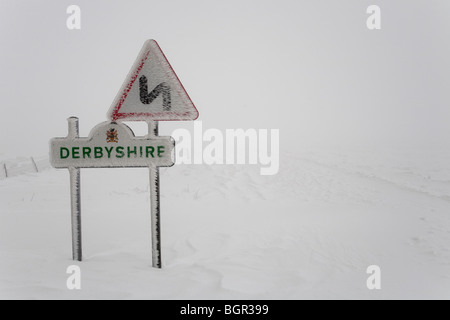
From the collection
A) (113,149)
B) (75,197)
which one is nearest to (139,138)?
(113,149)

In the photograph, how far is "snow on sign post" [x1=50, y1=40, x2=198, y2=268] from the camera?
7.65ft

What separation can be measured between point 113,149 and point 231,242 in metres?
1.76

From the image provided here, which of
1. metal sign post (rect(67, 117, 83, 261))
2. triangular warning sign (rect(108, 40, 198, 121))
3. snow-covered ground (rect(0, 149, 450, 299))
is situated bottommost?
snow-covered ground (rect(0, 149, 450, 299))

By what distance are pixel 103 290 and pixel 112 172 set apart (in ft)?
25.1

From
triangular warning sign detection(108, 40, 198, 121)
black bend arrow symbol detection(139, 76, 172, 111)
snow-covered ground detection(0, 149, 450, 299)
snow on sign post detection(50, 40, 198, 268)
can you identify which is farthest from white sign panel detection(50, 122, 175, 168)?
snow-covered ground detection(0, 149, 450, 299)

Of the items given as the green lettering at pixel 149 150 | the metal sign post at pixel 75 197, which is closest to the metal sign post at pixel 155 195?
the green lettering at pixel 149 150

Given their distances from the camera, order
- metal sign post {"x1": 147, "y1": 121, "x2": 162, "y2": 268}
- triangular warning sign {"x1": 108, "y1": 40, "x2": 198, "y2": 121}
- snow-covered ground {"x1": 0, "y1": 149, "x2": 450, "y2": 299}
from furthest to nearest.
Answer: metal sign post {"x1": 147, "y1": 121, "x2": 162, "y2": 268} → triangular warning sign {"x1": 108, "y1": 40, "x2": 198, "y2": 121} → snow-covered ground {"x1": 0, "y1": 149, "x2": 450, "y2": 299}

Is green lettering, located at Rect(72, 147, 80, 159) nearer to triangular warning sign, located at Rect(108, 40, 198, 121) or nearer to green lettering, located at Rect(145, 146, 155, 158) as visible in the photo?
triangular warning sign, located at Rect(108, 40, 198, 121)

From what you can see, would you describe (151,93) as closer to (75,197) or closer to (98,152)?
(98,152)

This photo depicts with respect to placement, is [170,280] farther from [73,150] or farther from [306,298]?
[73,150]

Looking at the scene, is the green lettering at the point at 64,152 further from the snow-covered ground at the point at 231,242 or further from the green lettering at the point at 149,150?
the snow-covered ground at the point at 231,242

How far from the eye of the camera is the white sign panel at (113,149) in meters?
2.42
